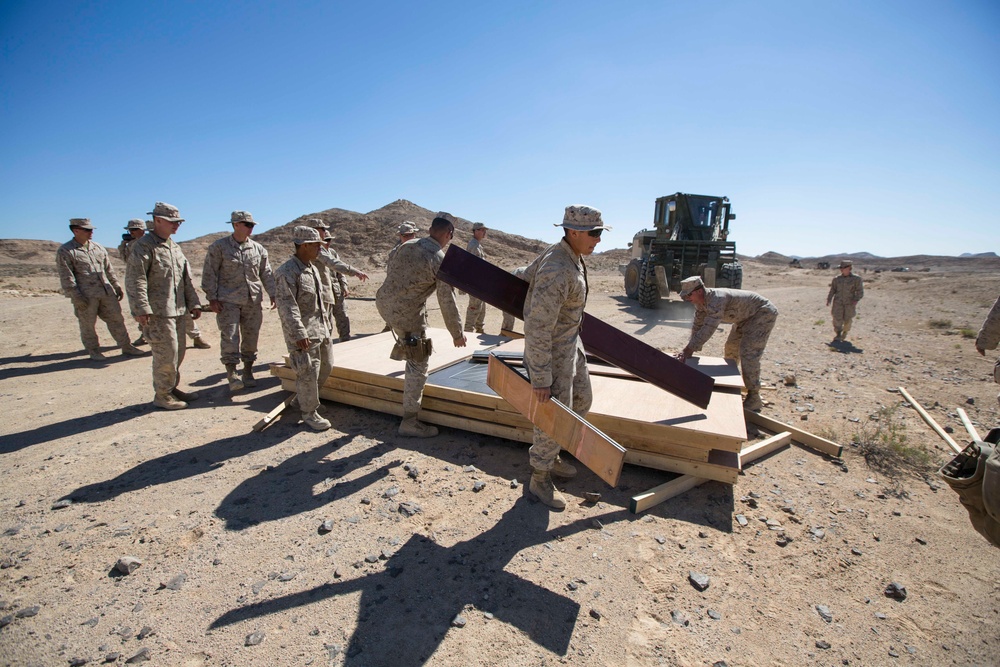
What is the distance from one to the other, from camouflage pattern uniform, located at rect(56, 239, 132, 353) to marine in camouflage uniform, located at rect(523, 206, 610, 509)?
743 cm

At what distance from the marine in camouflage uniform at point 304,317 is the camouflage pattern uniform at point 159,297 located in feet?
4.94

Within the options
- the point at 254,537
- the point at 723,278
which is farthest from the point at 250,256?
the point at 723,278

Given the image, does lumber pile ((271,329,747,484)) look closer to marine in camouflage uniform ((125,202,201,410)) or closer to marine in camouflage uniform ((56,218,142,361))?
marine in camouflage uniform ((125,202,201,410))

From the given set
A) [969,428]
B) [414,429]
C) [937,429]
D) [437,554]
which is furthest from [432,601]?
[937,429]

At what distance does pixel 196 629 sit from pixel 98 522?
4.67 feet

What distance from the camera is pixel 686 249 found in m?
13.3

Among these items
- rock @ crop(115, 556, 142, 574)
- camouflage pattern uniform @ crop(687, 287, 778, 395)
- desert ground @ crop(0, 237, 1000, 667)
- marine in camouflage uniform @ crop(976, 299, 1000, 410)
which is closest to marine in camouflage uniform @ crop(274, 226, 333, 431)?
desert ground @ crop(0, 237, 1000, 667)

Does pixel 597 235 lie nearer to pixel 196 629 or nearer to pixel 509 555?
pixel 509 555

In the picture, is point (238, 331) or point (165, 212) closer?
point (165, 212)

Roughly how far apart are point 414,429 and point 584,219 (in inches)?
103

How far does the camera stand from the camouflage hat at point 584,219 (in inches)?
114

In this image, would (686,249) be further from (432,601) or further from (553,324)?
(432,601)

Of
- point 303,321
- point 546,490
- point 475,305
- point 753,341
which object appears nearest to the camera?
point 546,490

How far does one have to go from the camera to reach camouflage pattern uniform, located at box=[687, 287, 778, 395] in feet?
16.3
